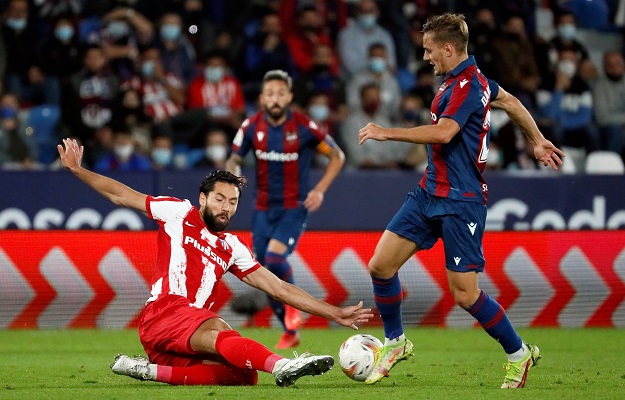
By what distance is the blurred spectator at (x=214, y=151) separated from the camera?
1455 centimetres

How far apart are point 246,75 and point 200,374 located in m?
9.35

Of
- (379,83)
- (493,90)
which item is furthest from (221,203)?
(379,83)

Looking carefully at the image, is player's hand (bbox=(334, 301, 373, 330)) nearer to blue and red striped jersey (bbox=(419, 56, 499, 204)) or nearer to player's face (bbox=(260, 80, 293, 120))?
blue and red striped jersey (bbox=(419, 56, 499, 204))

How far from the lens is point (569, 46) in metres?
17.1

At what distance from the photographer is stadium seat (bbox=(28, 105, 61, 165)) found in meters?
14.7

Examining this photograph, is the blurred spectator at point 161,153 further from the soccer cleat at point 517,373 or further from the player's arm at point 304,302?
the soccer cleat at point 517,373

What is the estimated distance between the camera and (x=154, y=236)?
1216 cm

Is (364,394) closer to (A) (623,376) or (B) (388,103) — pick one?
(A) (623,376)

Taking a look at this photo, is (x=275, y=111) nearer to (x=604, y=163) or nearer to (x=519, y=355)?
(x=519, y=355)

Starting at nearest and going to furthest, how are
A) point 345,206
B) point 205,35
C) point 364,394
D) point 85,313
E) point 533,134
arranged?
1. point 364,394
2. point 533,134
3. point 85,313
4. point 345,206
5. point 205,35

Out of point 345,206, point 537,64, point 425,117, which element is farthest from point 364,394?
point 537,64

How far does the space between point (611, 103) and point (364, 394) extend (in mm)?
11182

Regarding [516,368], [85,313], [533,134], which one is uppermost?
[533,134]

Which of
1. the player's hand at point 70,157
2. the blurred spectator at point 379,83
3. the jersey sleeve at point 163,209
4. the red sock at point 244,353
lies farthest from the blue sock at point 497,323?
the blurred spectator at point 379,83
